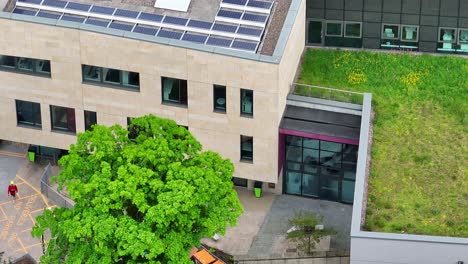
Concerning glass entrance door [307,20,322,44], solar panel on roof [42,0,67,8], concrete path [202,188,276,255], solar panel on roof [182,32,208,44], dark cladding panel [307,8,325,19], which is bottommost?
concrete path [202,188,276,255]

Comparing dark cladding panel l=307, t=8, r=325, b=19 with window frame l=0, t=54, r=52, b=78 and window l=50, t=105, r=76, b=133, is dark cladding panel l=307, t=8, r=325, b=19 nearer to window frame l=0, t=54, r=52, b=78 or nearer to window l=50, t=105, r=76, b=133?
window l=50, t=105, r=76, b=133

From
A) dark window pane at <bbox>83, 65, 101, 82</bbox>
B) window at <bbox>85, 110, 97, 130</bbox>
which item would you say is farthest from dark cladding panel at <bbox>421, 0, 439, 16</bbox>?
window at <bbox>85, 110, 97, 130</bbox>

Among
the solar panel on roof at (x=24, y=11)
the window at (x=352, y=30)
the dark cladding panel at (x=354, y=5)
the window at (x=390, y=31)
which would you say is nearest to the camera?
the solar panel on roof at (x=24, y=11)

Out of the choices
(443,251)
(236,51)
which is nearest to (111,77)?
(236,51)

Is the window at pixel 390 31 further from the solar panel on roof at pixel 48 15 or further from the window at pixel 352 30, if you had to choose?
the solar panel on roof at pixel 48 15

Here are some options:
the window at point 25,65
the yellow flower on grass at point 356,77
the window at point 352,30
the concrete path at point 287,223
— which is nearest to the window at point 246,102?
the concrete path at point 287,223

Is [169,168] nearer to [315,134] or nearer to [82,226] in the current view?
[82,226]
